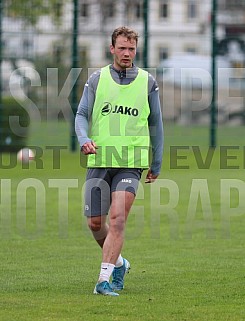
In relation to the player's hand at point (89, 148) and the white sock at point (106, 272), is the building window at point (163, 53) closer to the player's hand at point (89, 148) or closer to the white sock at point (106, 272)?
the player's hand at point (89, 148)

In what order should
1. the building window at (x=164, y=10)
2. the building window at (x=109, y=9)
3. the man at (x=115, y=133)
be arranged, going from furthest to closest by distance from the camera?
1. the building window at (x=109, y=9)
2. the building window at (x=164, y=10)
3. the man at (x=115, y=133)

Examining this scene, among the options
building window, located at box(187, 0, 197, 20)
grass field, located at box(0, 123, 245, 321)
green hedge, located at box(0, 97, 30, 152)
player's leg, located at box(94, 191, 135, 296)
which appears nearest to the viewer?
grass field, located at box(0, 123, 245, 321)

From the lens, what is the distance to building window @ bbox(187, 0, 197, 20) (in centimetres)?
2530

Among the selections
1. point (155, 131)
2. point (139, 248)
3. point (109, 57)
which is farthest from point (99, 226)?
point (109, 57)

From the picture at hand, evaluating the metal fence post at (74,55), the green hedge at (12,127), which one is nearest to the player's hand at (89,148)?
the green hedge at (12,127)

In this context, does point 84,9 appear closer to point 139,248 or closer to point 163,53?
point 163,53

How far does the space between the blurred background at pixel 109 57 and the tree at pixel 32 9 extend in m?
0.02

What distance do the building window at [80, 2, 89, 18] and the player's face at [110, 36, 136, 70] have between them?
664 inches

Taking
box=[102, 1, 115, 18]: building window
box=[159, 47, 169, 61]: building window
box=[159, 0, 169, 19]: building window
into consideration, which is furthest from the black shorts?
box=[102, 1, 115, 18]: building window

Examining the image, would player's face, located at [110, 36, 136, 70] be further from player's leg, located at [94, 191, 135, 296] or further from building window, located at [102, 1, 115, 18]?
building window, located at [102, 1, 115, 18]

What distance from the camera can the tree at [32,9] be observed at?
23656 millimetres

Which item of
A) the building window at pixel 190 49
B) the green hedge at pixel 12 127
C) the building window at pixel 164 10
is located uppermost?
the building window at pixel 164 10

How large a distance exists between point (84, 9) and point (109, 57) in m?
Result: 2.05

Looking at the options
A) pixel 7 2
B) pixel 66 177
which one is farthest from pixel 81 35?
pixel 66 177
